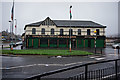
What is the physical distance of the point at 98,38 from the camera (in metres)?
37.1

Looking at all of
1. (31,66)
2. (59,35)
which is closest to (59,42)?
(59,35)

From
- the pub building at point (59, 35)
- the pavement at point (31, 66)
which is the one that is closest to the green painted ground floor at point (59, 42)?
the pub building at point (59, 35)

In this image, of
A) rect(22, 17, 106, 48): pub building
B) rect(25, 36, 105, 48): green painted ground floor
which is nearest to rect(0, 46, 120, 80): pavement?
rect(25, 36, 105, 48): green painted ground floor

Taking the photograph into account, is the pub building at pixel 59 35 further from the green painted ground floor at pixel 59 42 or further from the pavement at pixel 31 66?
the pavement at pixel 31 66

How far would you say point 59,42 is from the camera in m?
36.0

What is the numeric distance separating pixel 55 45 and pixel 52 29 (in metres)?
4.80

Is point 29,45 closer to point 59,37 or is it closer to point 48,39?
point 48,39

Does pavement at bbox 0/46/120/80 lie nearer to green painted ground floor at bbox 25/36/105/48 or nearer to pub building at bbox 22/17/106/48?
green painted ground floor at bbox 25/36/105/48

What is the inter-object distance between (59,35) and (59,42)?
2.08m

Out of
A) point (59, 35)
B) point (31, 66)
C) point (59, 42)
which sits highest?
point (59, 35)

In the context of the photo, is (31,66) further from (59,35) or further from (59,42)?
(59,35)

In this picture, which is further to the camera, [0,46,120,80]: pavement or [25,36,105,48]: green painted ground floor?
[25,36,105,48]: green painted ground floor

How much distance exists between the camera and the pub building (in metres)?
35.2

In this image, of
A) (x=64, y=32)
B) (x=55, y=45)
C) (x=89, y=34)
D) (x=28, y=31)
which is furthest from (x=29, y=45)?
(x=89, y=34)
